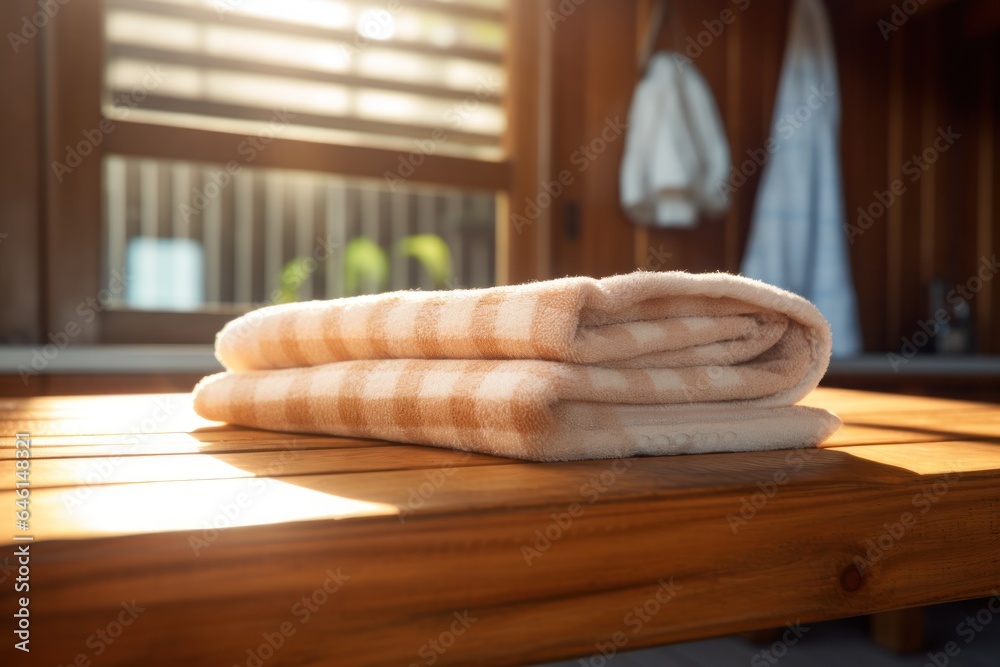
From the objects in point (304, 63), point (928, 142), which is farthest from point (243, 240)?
point (928, 142)

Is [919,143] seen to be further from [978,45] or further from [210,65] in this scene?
[210,65]

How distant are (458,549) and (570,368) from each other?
0.16 m

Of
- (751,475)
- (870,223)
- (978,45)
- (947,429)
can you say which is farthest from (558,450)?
(978,45)

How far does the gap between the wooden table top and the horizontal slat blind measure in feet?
5.25

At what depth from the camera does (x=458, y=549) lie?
1.21 ft

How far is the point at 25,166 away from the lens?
5.53 feet

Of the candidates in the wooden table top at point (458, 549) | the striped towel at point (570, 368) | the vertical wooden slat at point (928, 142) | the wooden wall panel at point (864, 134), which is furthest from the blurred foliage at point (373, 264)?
the wooden table top at point (458, 549)

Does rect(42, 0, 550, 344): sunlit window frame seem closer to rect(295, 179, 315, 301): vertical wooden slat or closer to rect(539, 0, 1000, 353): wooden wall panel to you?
rect(539, 0, 1000, 353): wooden wall panel

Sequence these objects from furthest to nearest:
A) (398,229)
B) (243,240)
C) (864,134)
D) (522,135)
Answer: (398,229), (243,240), (864,134), (522,135)

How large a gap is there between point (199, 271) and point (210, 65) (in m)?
0.98

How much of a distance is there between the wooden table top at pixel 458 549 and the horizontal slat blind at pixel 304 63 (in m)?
1.60

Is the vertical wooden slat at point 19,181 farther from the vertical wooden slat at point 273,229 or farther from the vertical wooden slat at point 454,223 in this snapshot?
Answer: the vertical wooden slat at point 454,223

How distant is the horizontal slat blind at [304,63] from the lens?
76.9 inches

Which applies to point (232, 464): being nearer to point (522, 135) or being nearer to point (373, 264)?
point (522, 135)
